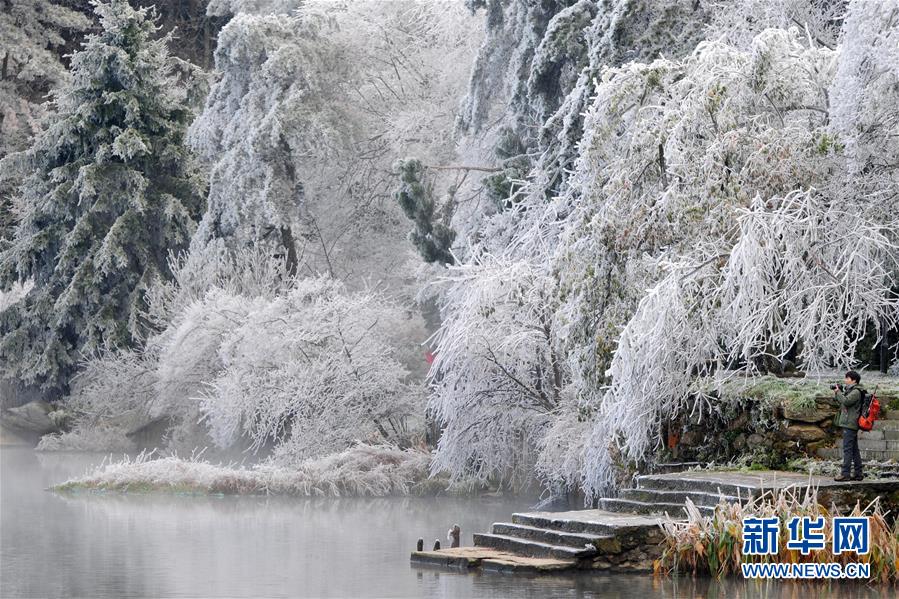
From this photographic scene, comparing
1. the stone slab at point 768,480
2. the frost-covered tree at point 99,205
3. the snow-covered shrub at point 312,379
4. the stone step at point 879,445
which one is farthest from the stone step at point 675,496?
the frost-covered tree at point 99,205

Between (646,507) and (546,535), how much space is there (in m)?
1.05

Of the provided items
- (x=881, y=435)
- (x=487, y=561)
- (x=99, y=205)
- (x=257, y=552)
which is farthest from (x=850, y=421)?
(x=99, y=205)

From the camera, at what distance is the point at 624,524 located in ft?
45.5

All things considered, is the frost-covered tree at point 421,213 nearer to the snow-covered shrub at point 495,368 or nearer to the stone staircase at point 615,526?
the snow-covered shrub at point 495,368

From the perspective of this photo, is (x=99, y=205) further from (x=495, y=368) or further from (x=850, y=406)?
(x=850, y=406)

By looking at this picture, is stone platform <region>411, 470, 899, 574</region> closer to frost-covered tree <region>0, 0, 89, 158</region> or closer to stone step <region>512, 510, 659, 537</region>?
stone step <region>512, 510, 659, 537</region>

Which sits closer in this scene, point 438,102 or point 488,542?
point 488,542

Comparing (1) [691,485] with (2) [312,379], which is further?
(2) [312,379]

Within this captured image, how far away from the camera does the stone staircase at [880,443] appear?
580 inches

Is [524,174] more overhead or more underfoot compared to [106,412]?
more overhead

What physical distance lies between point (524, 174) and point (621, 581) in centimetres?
1228


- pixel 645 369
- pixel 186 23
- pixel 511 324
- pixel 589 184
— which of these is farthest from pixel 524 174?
pixel 186 23

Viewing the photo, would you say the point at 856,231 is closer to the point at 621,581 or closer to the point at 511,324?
the point at 621,581

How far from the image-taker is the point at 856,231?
15.7 meters
